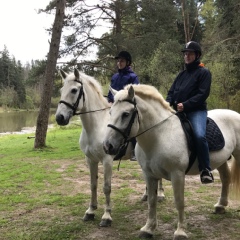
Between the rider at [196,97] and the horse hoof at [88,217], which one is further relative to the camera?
the horse hoof at [88,217]

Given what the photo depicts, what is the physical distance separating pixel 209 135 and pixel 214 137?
0.09 meters

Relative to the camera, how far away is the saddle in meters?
3.80

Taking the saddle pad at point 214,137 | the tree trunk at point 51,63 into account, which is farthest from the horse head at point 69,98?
the tree trunk at point 51,63

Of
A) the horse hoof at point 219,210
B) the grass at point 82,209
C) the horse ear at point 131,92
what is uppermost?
the horse ear at point 131,92

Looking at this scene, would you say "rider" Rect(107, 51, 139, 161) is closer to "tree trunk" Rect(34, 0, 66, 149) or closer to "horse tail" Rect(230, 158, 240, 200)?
"horse tail" Rect(230, 158, 240, 200)

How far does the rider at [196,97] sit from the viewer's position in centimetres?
376

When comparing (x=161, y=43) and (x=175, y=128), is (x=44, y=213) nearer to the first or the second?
(x=175, y=128)

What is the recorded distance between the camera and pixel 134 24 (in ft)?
55.5

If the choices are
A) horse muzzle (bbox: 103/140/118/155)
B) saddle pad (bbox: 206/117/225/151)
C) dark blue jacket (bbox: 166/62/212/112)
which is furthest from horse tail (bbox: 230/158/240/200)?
horse muzzle (bbox: 103/140/118/155)

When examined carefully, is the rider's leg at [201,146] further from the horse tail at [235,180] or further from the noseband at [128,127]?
the horse tail at [235,180]

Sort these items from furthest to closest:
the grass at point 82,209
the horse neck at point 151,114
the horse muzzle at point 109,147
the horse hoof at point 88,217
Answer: the horse hoof at point 88,217
the grass at point 82,209
the horse neck at point 151,114
the horse muzzle at point 109,147

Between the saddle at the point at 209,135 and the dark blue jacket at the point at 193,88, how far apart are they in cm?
16

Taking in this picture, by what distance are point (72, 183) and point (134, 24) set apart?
483 inches

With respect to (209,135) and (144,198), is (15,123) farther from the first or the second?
(209,135)
